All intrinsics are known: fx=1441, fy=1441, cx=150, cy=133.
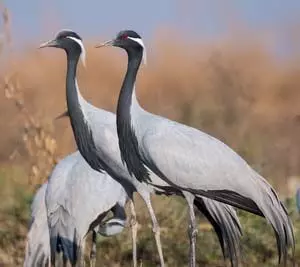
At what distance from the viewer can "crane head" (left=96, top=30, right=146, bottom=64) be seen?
936 centimetres

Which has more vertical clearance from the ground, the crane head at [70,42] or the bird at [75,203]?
the crane head at [70,42]

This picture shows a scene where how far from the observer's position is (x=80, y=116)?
9578 millimetres

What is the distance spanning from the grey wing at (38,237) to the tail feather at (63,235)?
0.16 meters

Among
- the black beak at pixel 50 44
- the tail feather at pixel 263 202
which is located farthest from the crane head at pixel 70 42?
the tail feather at pixel 263 202

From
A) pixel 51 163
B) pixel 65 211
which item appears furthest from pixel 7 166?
pixel 65 211

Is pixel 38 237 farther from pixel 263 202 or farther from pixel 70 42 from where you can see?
pixel 263 202

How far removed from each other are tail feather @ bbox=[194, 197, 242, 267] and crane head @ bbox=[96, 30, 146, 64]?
1085 mm

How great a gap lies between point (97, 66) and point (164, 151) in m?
10.4

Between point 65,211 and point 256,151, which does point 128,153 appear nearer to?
point 65,211

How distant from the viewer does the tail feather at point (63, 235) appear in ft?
33.2

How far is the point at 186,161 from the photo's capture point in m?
9.20

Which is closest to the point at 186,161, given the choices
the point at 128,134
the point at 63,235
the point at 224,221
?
the point at 128,134

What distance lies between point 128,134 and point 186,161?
413 millimetres

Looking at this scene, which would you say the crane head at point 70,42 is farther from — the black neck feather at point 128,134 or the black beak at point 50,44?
the black neck feather at point 128,134
